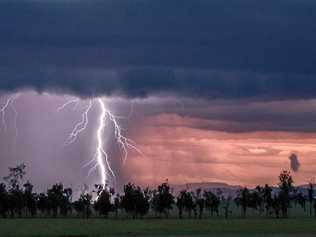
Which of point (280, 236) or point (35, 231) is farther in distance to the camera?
point (35, 231)

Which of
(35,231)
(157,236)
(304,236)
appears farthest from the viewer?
(35,231)

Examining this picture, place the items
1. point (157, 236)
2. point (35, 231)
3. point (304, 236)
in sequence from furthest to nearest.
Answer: point (35, 231)
point (157, 236)
point (304, 236)

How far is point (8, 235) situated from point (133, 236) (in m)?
13.6

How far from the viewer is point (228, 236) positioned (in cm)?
9275

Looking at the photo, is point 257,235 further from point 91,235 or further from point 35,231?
point 35,231

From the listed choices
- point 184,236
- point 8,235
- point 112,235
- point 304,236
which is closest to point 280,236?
point 304,236

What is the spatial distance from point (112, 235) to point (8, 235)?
36.9 feet

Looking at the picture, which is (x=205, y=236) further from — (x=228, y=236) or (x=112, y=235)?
(x=112, y=235)

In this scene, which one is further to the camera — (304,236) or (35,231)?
(35,231)

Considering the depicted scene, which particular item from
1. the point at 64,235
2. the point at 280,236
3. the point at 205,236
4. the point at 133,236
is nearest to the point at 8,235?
the point at 64,235

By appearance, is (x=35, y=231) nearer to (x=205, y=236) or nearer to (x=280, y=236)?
(x=205, y=236)

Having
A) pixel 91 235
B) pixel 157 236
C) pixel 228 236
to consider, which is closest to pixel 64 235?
pixel 91 235

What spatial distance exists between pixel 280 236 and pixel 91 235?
20504 millimetres

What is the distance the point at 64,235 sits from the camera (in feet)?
323
